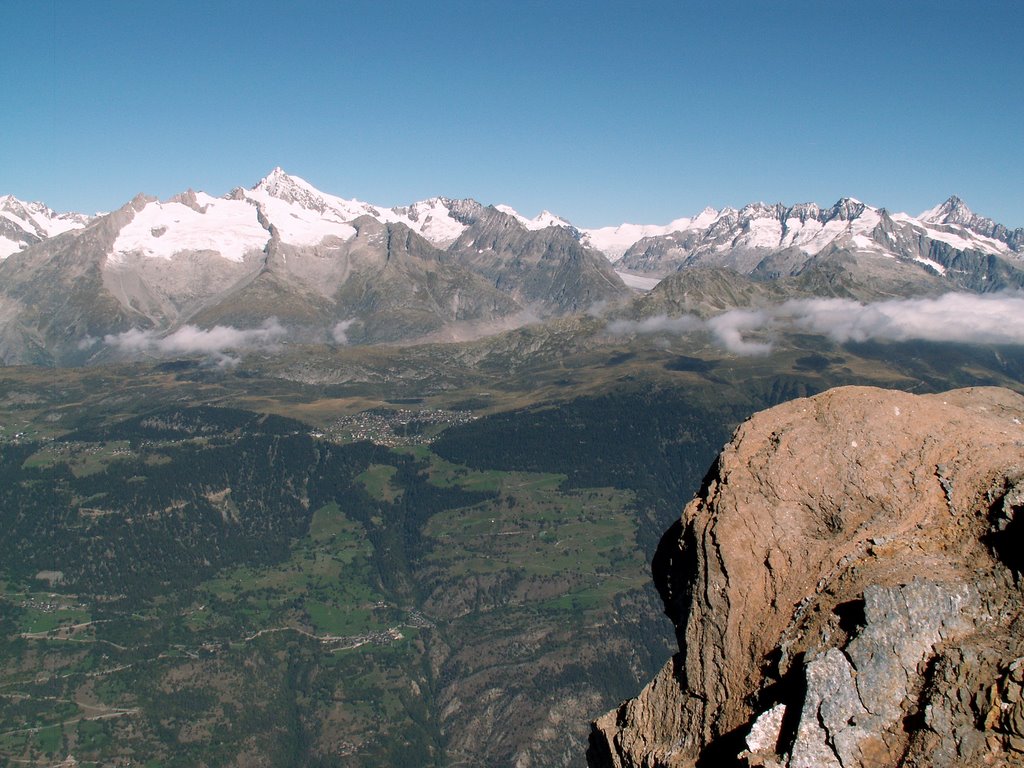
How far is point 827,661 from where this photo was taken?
21281mm

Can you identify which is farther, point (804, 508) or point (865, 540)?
point (804, 508)

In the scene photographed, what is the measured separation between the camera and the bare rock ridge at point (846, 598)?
20.1 meters

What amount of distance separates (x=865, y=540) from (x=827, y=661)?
5.88 metres

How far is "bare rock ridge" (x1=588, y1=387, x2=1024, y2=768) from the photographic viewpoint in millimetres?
20094

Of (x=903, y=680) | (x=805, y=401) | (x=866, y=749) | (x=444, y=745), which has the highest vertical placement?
(x=805, y=401)

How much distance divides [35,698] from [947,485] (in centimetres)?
21931

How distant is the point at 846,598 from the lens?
2377 cm

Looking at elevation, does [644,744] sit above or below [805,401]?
below

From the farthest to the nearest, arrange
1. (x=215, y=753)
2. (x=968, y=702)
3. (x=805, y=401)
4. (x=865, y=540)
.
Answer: (x=215, y=753) < (x=805, y=401) < (x=865, y=540) < (x=968, y=702)

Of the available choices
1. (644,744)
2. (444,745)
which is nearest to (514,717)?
(444,745)

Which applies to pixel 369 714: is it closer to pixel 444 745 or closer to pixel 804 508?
pixel 444 745

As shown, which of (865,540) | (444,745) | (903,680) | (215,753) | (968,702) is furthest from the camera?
(444,745)

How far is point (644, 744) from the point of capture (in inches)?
1056

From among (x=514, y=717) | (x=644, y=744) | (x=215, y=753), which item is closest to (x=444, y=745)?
(x=514, y=717)
